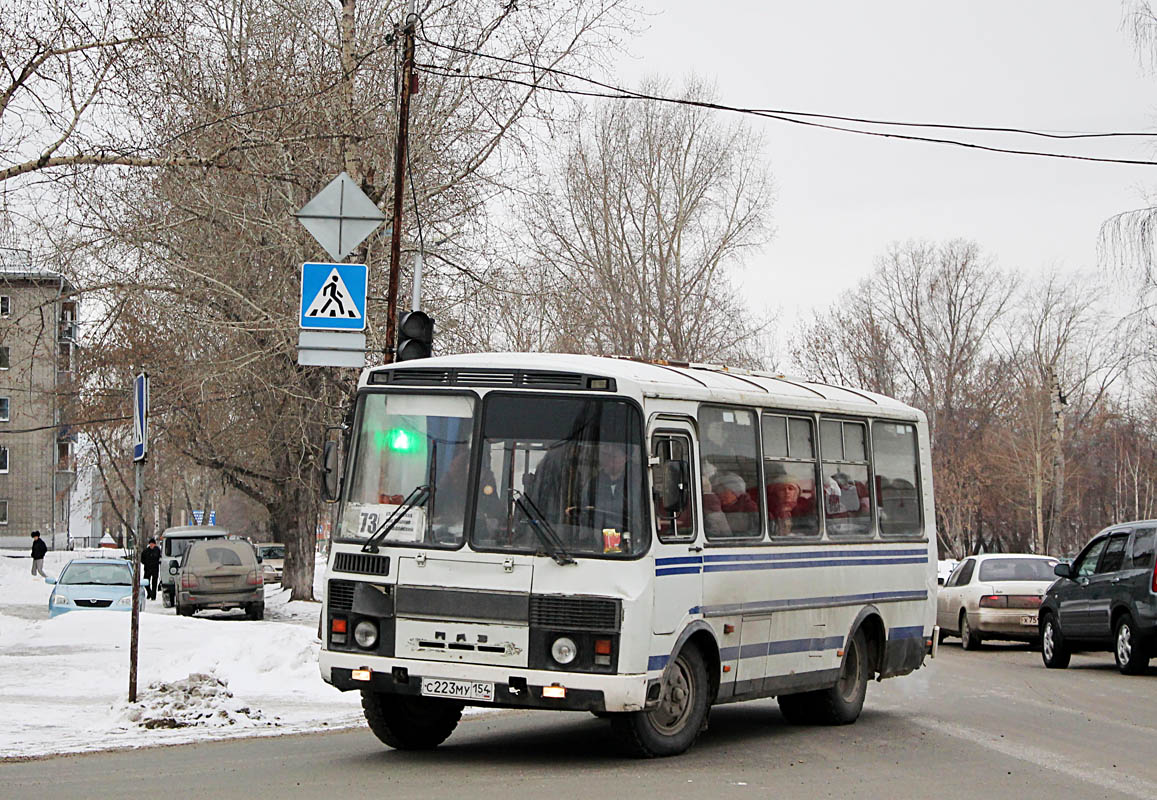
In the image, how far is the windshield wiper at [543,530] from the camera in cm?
999

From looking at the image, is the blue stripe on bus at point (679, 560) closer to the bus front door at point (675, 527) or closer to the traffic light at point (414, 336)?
the bus front door at point (675, 527)

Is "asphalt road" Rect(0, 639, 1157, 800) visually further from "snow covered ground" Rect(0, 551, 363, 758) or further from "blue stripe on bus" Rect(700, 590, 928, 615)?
"blue stripe on bus" Rect(700, 590, 928, 615)

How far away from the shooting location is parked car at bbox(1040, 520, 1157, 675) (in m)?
19.0

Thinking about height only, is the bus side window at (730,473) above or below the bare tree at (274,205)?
below

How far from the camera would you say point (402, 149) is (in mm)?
18672

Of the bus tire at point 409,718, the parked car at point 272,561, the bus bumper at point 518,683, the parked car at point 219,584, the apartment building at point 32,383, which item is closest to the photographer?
the bus bumper at point 518,683

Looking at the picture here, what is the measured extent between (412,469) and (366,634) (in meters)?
1.17

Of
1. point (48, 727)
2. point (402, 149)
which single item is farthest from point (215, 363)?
point (48, 727)

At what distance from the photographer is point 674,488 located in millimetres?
10562

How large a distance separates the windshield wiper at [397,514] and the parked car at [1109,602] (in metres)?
11.6

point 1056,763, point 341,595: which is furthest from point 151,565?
point 1056,763

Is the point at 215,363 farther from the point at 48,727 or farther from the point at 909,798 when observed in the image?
the point at 909,798

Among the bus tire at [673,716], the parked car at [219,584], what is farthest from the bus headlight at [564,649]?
the parked car at [219,584]

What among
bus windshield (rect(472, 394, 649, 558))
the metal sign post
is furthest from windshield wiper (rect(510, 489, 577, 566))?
the metal sign post
